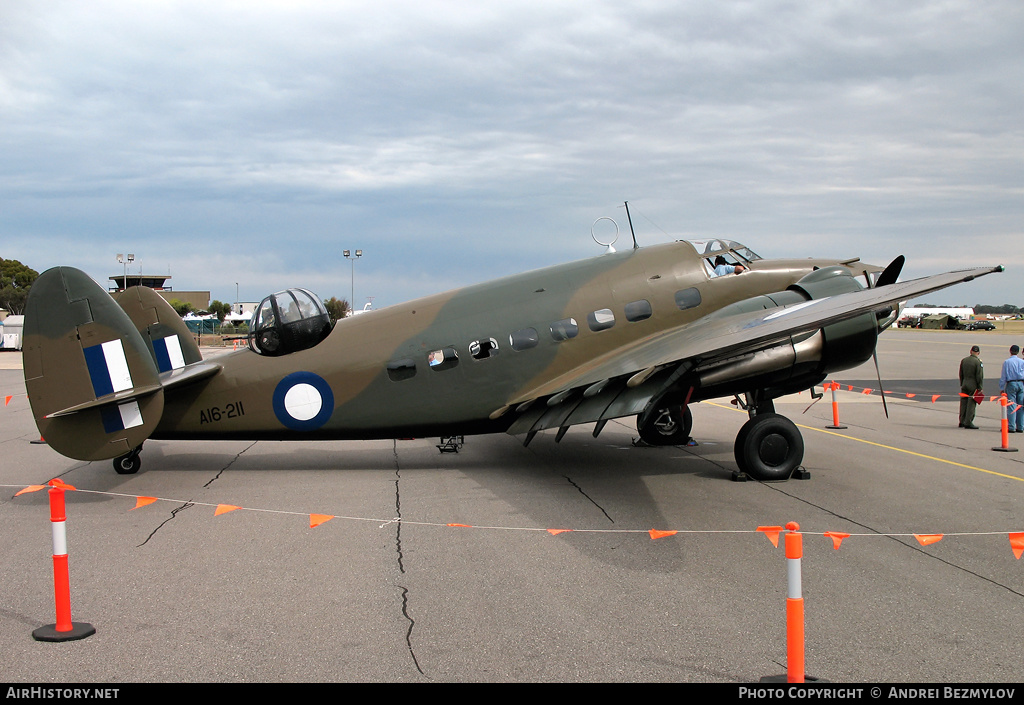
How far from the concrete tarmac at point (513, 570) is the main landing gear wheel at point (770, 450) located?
1.10 feet

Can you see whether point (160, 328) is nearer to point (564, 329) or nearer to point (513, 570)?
point (564, 329)

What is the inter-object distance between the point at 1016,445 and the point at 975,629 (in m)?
11.1

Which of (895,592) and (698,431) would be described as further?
(698,431)

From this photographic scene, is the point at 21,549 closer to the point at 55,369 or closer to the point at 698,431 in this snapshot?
the point at 55,369

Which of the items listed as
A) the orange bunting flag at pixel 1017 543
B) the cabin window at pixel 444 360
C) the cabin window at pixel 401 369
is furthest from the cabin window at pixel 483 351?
the orange bunting flag at pixel 1017 543

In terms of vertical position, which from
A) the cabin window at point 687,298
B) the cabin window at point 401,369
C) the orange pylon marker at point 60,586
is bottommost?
the orange pylon marker at point 60,586

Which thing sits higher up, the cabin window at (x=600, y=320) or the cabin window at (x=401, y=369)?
the cabin window at (x=600, y=320)

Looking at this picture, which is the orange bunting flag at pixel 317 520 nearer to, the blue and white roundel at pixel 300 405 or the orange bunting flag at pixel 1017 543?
the blue and white roundel at pixel 300 405

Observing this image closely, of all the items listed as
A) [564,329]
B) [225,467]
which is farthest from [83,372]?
[564,329]

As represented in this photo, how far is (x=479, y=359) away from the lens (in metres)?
11.3

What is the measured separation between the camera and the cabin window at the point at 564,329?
451 inches

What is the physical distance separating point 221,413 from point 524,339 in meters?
4.88
